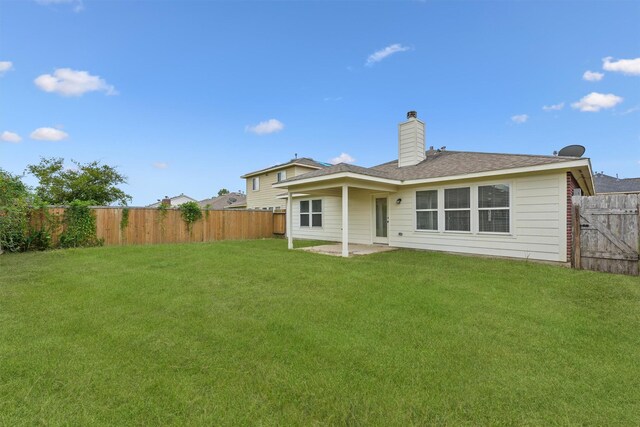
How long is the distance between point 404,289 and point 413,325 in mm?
1519

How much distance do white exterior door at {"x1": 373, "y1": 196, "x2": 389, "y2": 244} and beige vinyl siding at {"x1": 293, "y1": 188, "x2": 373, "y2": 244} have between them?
0.68 feet

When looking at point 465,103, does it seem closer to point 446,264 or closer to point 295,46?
point 295,46

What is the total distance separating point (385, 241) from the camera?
11227mm

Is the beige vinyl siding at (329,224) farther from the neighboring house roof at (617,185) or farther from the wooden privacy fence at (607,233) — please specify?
the neighboring house roof at (617,185)

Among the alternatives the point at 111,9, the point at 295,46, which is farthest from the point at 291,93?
the point at 111,9

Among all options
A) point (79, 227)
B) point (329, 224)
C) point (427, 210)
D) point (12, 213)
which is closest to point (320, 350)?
point (427, 210)

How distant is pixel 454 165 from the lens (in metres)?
9.71

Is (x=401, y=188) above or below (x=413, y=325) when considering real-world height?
above

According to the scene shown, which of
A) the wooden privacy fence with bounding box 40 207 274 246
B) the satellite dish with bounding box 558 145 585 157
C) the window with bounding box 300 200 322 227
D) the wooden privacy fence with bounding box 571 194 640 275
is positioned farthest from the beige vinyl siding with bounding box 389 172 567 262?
the wooden privacy fence with bounding box 40 207 274 246

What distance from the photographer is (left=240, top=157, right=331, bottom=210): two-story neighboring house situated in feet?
66.6

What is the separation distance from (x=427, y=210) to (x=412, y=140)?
139 inches

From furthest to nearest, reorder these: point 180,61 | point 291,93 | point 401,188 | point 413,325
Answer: point 291,93
point 180,61
point 401,188
point 413,325

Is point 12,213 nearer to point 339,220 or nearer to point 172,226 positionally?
point 172,226

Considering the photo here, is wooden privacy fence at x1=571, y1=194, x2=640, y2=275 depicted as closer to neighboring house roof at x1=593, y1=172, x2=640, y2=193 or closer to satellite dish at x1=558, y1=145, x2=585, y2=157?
satellite dish at x1=558, y1=145, x2=585, y2=157
